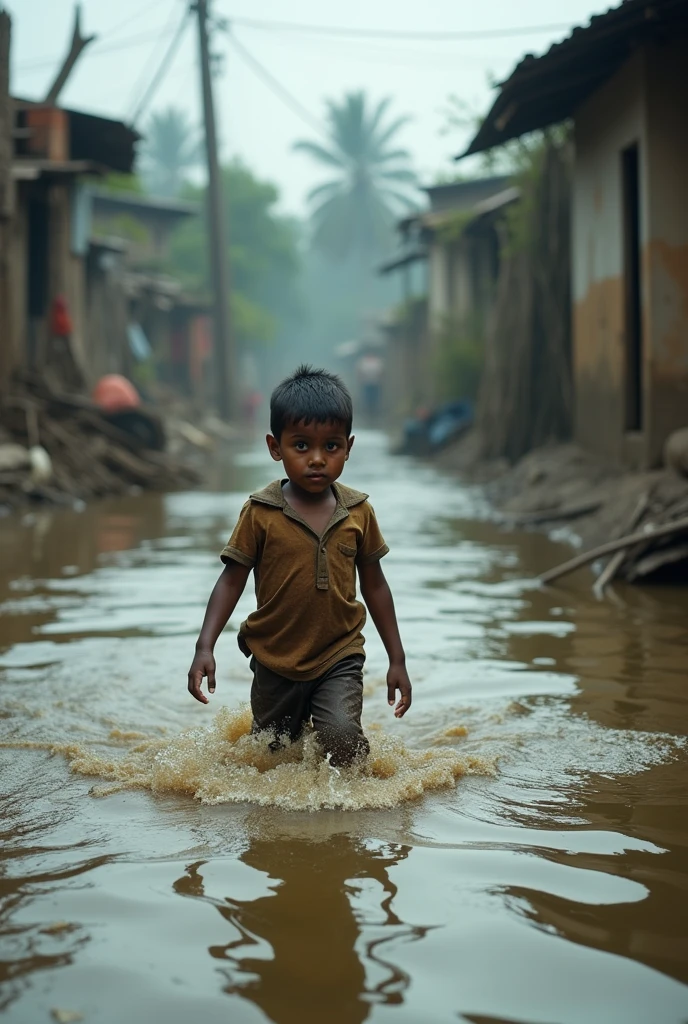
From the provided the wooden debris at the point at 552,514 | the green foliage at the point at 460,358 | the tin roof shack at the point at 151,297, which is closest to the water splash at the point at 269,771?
the wooden debris at the point at 552,514

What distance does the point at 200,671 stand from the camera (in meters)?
3.51

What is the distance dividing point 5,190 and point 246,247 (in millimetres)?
44966

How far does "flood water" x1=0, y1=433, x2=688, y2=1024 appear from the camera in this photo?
2266mm

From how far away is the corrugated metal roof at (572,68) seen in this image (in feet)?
29.5

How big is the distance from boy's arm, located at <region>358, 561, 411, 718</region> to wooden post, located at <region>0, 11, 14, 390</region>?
990 centimetres

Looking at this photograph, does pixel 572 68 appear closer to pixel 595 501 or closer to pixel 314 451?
pixel 595 501

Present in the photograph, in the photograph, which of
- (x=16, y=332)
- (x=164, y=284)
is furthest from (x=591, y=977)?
(x=164, y=284)

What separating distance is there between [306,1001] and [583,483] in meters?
9.21

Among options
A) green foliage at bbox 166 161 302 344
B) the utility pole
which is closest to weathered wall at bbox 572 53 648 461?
the utility pole

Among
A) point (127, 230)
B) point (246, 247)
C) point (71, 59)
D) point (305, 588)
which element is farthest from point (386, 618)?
point (246, 247)

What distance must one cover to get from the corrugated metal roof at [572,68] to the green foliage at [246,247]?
35.0m

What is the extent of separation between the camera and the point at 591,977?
Answer: 2301mm

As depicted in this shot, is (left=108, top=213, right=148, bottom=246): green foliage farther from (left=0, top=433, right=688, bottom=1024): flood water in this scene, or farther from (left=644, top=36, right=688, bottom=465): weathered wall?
(left=0, top=433, right=688, bottom=1024): flood water

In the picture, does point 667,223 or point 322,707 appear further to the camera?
point 667,223
